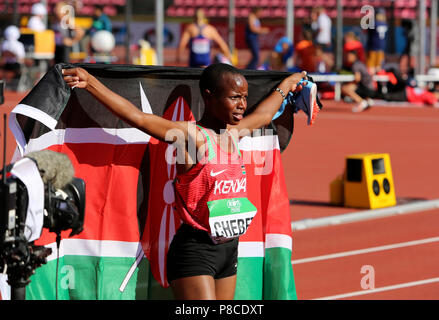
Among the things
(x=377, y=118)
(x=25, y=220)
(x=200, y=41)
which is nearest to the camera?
(x=25, y=220)

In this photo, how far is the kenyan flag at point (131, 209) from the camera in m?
6.10

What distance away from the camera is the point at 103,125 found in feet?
20.1

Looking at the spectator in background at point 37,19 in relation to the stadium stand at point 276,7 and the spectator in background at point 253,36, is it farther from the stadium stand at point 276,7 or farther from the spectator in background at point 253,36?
the stadium stand at point 276,7

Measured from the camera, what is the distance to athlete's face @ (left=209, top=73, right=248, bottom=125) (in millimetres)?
5426

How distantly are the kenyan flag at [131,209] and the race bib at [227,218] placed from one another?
0.74 meters

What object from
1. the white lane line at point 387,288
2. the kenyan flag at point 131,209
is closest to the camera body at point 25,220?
the kenyan flag at point 131,209

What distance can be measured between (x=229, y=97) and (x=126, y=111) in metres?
0.58

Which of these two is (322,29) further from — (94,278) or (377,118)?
(94,278)

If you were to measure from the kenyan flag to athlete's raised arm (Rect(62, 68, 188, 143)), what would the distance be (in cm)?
56

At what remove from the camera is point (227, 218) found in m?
5.36

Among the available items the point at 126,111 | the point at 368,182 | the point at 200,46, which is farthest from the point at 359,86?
the point at 126,111

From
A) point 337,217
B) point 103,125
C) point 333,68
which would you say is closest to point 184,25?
point 333,68

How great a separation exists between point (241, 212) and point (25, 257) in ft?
5.03
